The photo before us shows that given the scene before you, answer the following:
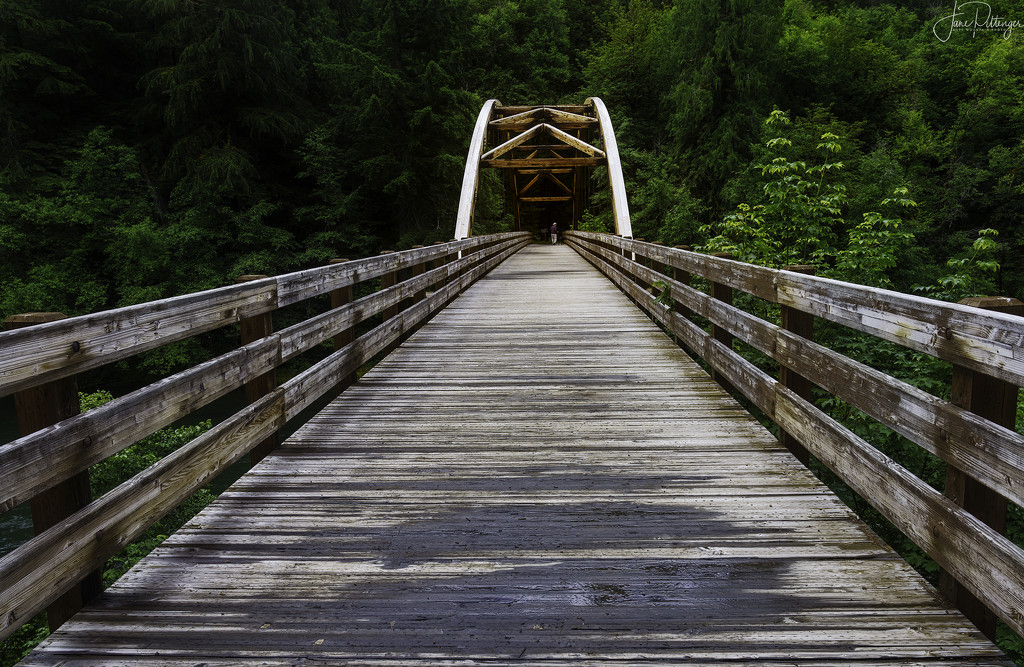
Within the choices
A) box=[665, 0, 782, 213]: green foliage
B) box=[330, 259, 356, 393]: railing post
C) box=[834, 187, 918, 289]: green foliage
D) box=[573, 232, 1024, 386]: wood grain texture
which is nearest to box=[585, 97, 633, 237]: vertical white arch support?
box=[834, 187, 918, 289]: green foliage

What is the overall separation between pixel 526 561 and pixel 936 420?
1.45 meters

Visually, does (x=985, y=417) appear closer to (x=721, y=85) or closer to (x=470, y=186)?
(x=470, y=186)

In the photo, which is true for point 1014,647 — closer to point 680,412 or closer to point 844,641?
point 680,412

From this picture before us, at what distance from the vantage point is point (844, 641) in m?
1.92

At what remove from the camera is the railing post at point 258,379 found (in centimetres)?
347

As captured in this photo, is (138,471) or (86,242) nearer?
(138,471)

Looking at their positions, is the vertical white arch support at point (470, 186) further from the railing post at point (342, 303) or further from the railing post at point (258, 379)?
the railing post at point (258, 379)

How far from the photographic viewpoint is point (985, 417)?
1.92 metres

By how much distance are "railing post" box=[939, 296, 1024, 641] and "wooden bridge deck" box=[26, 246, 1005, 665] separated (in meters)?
0.06

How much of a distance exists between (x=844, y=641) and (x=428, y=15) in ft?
114

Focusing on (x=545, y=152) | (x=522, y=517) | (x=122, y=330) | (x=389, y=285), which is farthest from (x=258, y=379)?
(x=545, y=152)

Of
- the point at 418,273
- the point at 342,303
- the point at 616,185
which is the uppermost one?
the point at 616,185

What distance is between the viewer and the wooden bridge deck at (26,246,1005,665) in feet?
6.32

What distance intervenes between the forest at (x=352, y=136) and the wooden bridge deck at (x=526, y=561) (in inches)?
936
